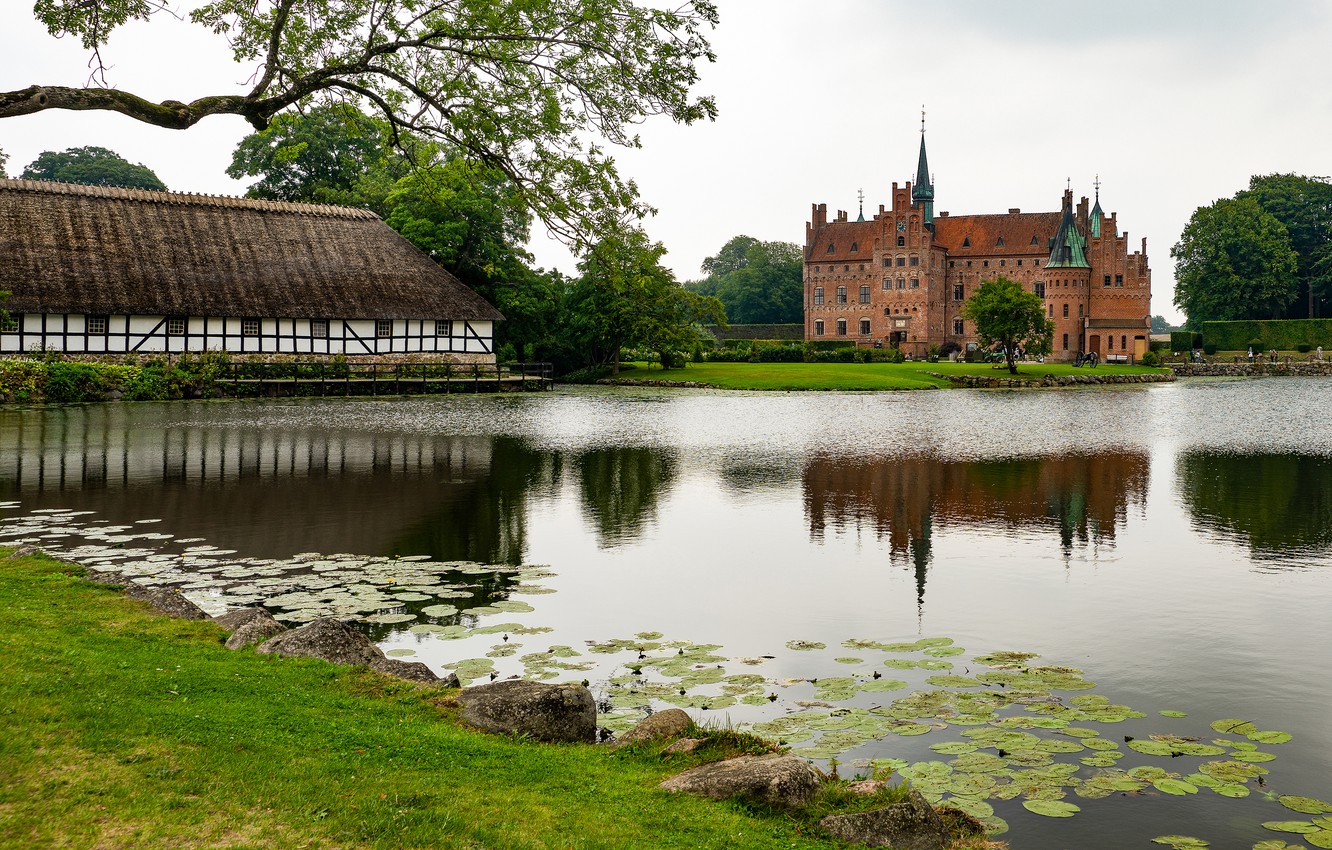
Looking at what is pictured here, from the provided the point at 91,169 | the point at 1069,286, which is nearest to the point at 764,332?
the point at 1069,286

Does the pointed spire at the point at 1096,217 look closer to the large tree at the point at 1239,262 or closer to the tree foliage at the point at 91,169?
the large tree at the point at 1239,262

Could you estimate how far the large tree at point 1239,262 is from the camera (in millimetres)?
87562

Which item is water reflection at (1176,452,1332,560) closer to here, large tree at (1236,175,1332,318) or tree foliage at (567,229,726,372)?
tree foliage at (567,229,726,372)

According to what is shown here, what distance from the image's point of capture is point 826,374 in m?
63.1

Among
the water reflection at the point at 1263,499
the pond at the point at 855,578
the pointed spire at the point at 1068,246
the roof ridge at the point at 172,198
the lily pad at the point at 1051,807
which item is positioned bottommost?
the lily pad at the point at 1051,807

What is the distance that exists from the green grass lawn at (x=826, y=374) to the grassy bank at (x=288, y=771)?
165 feet

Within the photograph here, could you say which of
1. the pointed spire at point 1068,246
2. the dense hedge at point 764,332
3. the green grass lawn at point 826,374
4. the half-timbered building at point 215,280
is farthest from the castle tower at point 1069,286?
the half-timbered building at point 215,280

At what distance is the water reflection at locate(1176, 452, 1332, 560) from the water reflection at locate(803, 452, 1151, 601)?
41.1 inches

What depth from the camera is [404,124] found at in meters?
9.90

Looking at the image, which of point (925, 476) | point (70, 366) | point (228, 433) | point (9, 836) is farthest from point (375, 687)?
point (70, 366)

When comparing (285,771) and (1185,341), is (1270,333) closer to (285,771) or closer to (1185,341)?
(1185,341)

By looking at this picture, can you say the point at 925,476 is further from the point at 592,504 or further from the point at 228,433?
the point at 228,433

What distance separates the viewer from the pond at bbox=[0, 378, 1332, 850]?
6.86m

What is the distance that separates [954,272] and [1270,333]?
92.5ft
